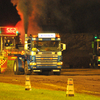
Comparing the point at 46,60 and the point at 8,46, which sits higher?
the point at 8,46

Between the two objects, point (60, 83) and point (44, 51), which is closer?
point (60, 83)

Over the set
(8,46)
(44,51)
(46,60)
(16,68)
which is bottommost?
(16,68)

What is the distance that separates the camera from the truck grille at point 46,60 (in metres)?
18.9

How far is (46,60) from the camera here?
19062mm

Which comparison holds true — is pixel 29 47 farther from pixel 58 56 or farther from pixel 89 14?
pixel 89 14

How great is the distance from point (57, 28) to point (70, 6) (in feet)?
14.2

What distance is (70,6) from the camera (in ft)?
156

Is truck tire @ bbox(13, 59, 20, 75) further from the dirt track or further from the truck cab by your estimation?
the truck cab

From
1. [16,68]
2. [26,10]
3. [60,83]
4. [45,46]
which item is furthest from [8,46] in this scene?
[26,10]

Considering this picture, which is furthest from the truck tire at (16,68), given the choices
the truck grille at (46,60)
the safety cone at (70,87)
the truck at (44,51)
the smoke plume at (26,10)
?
the smoke plume at (26,10)

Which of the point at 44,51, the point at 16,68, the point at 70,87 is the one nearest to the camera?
the point at 70,87

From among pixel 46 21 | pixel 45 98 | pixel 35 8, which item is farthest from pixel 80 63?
pixel 45 98

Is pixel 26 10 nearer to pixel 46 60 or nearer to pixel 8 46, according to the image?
pixel 8 46

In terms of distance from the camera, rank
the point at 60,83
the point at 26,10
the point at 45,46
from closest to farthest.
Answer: the point at 60,83
the point at 45,46
the point at 26,10
